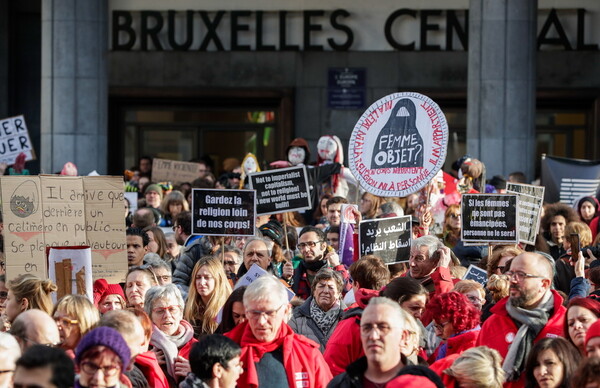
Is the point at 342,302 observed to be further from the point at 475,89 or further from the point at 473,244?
the point at 475,89

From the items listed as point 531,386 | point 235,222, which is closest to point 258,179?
point 235,222

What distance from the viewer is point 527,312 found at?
7.66 meters

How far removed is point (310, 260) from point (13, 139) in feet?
30.5

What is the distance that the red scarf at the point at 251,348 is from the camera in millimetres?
7070

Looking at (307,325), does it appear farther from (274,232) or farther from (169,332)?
(274,232)

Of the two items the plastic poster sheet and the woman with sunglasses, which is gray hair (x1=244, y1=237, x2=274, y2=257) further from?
the woman with sunglasses

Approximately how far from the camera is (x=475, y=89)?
19000 mm

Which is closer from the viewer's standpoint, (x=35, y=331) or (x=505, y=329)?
(x=35, y=331)

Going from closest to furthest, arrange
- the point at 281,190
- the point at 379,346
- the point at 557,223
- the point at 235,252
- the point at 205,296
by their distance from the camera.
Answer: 1. the point at 379,346
2. the point at 205,296
3. the point at 235,252
4. the point at 557,223
5. the point at 281,190

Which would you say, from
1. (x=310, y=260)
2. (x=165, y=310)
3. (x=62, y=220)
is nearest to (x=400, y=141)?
(x=310, y=260)

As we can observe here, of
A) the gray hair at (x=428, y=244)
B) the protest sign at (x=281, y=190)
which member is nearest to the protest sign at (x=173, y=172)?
the protest sign at (x=281, y=190)

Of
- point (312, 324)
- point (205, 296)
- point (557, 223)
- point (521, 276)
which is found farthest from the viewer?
point (557, 223)

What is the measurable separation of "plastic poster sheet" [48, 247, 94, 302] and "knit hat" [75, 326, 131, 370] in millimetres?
3070

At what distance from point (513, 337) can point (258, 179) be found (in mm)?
5637
